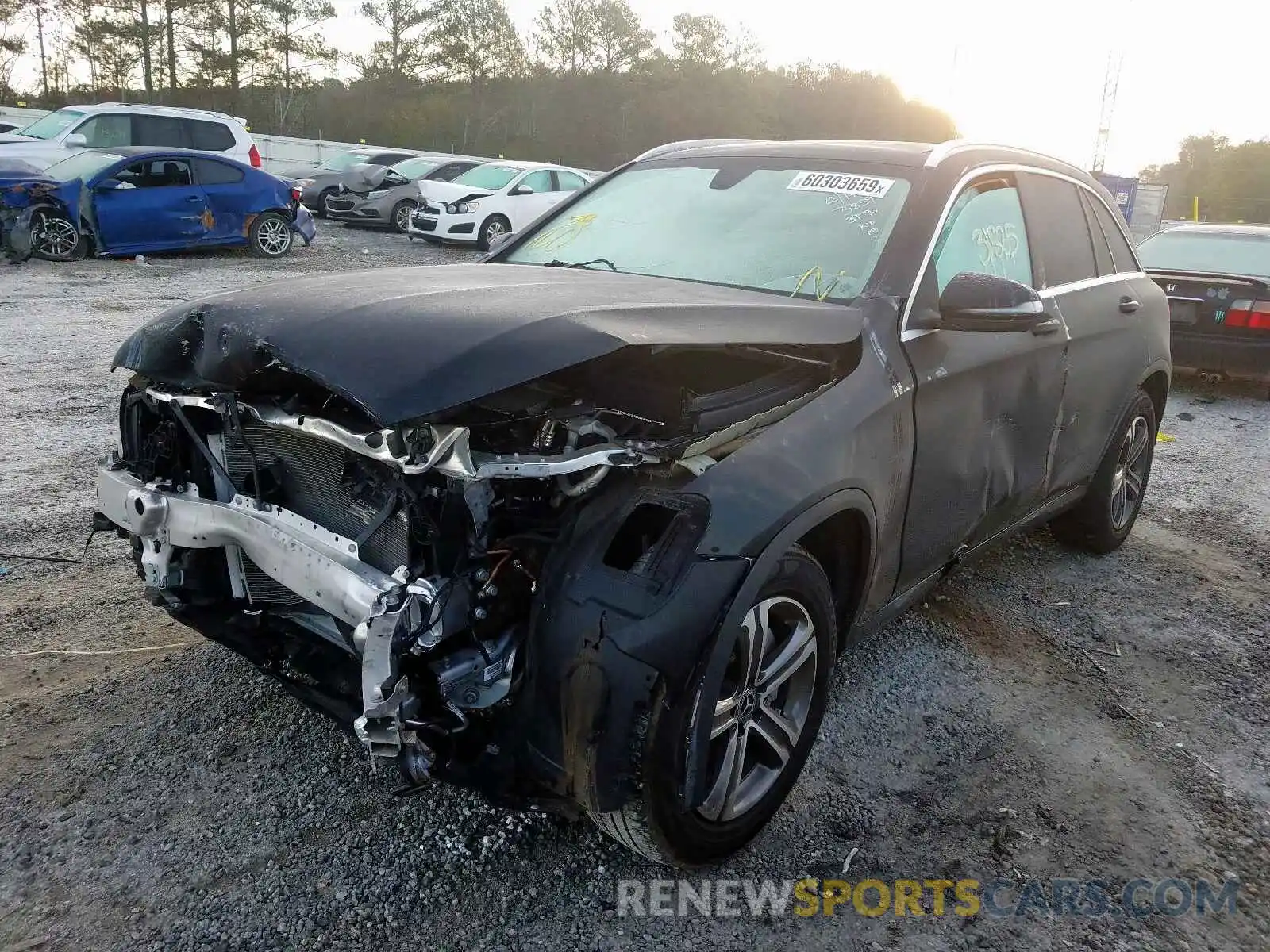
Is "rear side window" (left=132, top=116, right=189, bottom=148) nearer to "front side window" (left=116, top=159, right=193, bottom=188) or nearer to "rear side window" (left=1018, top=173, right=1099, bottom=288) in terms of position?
"front side window" (left=116, top=159, right=193, bottom=188)

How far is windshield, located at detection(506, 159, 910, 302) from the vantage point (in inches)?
124

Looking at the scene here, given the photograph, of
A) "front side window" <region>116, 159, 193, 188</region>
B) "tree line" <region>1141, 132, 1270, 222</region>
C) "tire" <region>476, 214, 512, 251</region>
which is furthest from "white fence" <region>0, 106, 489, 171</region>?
"tree line" <region>1141, 132, 1270, 222</region>

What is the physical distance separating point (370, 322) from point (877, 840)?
1969 millimetres

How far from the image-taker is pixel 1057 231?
4004mm

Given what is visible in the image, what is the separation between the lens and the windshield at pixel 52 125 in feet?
48.1

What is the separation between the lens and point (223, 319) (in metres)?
2.48

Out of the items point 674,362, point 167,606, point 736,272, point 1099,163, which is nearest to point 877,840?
point 674,362

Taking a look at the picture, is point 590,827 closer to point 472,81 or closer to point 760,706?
point 760,706

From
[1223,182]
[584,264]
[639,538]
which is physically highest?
[1223,182]

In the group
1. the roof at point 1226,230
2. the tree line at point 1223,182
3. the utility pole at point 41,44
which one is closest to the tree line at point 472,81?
the utility pole at point 41,44

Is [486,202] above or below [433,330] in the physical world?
above

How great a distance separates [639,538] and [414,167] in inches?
766

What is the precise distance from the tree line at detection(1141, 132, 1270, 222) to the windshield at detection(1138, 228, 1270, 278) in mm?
39704

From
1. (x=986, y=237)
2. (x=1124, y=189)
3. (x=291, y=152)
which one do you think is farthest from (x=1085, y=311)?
(x=1124, y=189)
